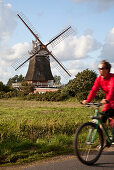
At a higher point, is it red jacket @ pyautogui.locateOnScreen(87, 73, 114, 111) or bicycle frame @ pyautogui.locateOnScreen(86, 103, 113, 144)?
red jacket @ pyautogui.locateOnScreen(87, 73, 114, 111)

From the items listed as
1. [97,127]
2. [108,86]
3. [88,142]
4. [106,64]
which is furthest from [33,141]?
[106,64]

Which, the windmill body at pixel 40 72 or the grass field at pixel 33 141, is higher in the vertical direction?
the windmill body at pixel 40 72

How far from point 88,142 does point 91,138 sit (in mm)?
99

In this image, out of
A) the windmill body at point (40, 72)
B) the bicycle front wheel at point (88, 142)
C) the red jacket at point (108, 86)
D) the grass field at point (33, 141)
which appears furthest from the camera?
the windmill body at point (40, 72)

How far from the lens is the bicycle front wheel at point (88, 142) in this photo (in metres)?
4.15

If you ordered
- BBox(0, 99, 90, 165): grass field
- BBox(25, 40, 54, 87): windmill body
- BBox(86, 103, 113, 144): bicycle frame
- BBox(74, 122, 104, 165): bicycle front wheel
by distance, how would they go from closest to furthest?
BBox(74, 122, 104, 165): bicycle front wheel, BBox(86, 103, 113, 144): bicycle frame, BBox(0, 99, 90, 165): grass field, BBox(25, 40, 54, 87): windmill body

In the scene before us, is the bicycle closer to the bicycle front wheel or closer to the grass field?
the bicycle front wheel

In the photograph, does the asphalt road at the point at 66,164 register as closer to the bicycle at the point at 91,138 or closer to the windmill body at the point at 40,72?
the bicycle at the point at 91,138

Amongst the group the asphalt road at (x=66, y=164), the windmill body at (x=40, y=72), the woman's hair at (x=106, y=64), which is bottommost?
the asphalt road at (x=66, y=164)

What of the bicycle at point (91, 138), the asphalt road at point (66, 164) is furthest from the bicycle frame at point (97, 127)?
the asphalt road at point (66, 164)

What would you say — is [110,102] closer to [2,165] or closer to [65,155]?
[65,155]

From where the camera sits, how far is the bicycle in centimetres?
419

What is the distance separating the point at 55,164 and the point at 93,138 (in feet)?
2.89

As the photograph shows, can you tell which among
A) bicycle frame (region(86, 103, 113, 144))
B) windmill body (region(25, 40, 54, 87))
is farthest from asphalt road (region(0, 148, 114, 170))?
windmill body (region(25, 40, 54, 87))
